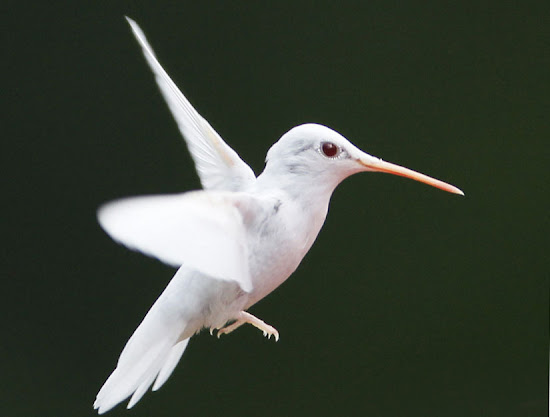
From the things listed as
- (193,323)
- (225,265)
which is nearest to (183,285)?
(193,323)

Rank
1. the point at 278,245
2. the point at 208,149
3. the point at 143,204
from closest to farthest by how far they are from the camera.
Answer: the point at 143,204
the point at 278,245
the point at 208,149

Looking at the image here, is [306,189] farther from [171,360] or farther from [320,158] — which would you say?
[171,360]

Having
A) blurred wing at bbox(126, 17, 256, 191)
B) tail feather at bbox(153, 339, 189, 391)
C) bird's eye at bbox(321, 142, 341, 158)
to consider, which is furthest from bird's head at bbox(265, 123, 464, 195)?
tail feather at bbox(153, 339, 189, 391)

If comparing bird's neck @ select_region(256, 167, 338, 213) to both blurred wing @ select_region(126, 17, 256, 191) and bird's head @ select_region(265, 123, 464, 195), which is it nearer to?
bird's head @ select_region(265, 123, 464, 195)

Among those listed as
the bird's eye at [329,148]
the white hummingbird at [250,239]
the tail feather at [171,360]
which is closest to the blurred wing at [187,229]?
the white hummingbird at [250,239]

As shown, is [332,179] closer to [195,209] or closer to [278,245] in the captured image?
[278,245]

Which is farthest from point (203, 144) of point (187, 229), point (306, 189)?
point (187, 229)

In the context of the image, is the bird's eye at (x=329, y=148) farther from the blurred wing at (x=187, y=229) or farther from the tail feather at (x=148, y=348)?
the tail feather at (x=148, y=348)
